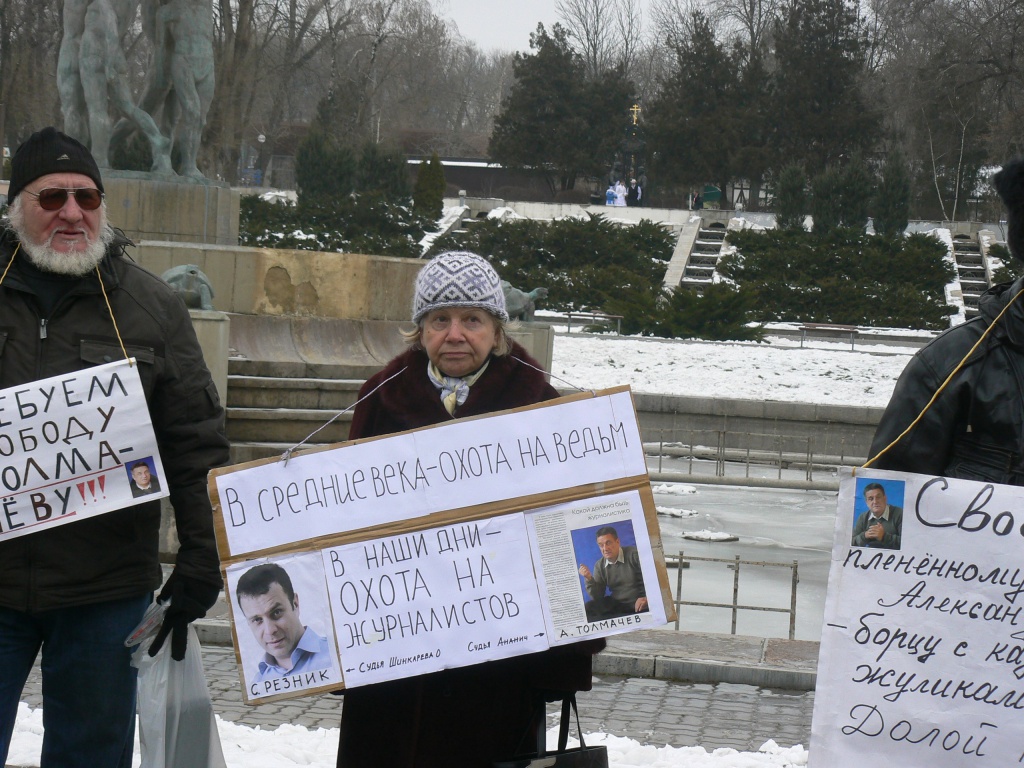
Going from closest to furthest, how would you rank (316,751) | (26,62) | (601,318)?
(316,751) → (601,318) → (26,62)

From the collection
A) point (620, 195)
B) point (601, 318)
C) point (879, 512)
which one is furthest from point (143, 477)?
point (620, 195)

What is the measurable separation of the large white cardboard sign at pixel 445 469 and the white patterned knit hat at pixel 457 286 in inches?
11.2

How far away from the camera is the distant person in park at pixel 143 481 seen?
3316mm

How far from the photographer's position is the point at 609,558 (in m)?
3.16

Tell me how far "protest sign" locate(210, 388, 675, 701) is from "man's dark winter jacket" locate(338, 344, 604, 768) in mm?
89

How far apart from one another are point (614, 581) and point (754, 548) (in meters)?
7.82

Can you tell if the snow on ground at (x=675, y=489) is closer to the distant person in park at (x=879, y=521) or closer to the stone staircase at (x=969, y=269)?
the distant person in park at (x=879, y=521)

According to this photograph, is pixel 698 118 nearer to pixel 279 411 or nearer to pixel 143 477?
pixel 279 411

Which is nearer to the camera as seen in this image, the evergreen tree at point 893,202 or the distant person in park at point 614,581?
the distant person in park at point 614,581

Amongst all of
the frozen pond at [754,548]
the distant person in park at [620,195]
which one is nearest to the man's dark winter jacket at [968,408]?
the frozen pond at [754,548]

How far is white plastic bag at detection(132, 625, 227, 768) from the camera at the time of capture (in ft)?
10.9

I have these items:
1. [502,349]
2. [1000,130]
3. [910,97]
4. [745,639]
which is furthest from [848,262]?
[502,349]

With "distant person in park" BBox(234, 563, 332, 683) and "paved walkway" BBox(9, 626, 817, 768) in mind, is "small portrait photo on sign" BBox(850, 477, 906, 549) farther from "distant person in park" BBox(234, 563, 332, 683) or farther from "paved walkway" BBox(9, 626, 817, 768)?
"paved walkway" BBox(9, 626, 817, 768)

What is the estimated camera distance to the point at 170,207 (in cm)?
1527
